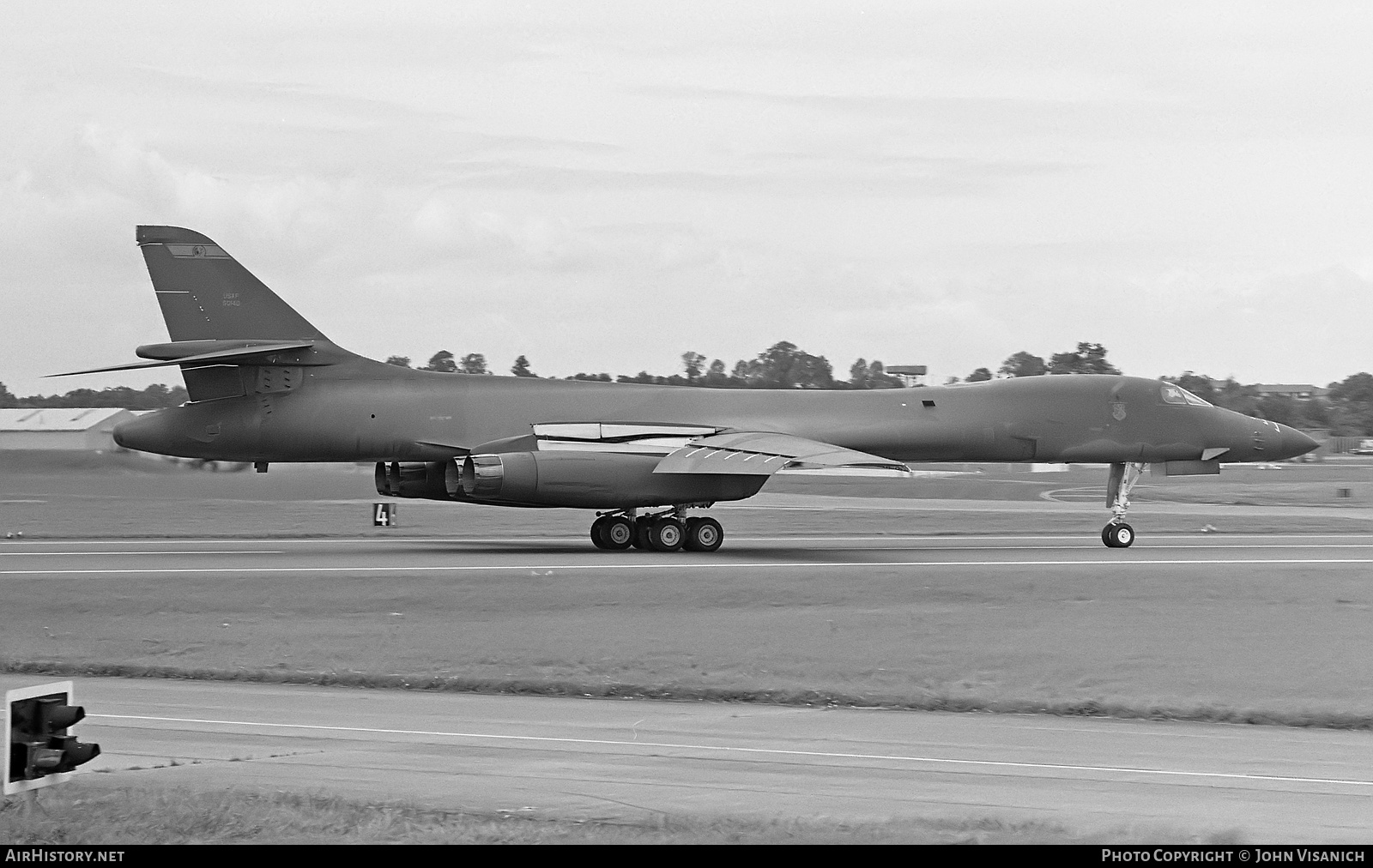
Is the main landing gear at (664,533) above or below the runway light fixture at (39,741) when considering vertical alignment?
below

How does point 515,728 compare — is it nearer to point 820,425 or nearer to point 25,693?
point 25,693

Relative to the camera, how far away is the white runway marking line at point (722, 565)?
22656mm

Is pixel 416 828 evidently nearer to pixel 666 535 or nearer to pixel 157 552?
pixel 666 535

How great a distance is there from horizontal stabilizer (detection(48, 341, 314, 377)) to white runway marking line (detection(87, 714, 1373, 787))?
14476 millimetres

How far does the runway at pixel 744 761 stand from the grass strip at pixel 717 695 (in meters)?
0.41

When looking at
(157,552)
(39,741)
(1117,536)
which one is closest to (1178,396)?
(1117,536)

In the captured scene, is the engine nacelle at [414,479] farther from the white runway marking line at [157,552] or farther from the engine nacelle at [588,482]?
the white runway marking line at [157,552]

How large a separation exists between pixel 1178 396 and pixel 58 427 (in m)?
28.1

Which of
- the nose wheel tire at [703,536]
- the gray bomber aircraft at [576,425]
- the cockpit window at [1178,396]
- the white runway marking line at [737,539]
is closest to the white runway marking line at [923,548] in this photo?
the white runway marking line at [737,539]

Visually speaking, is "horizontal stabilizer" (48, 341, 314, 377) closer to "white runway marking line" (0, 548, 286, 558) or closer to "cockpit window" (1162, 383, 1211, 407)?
"white runway marking line" (0, 548, 286, 558)

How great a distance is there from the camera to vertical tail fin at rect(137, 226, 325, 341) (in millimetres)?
27156

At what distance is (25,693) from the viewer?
771 centimetres

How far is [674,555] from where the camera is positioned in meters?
26.8
